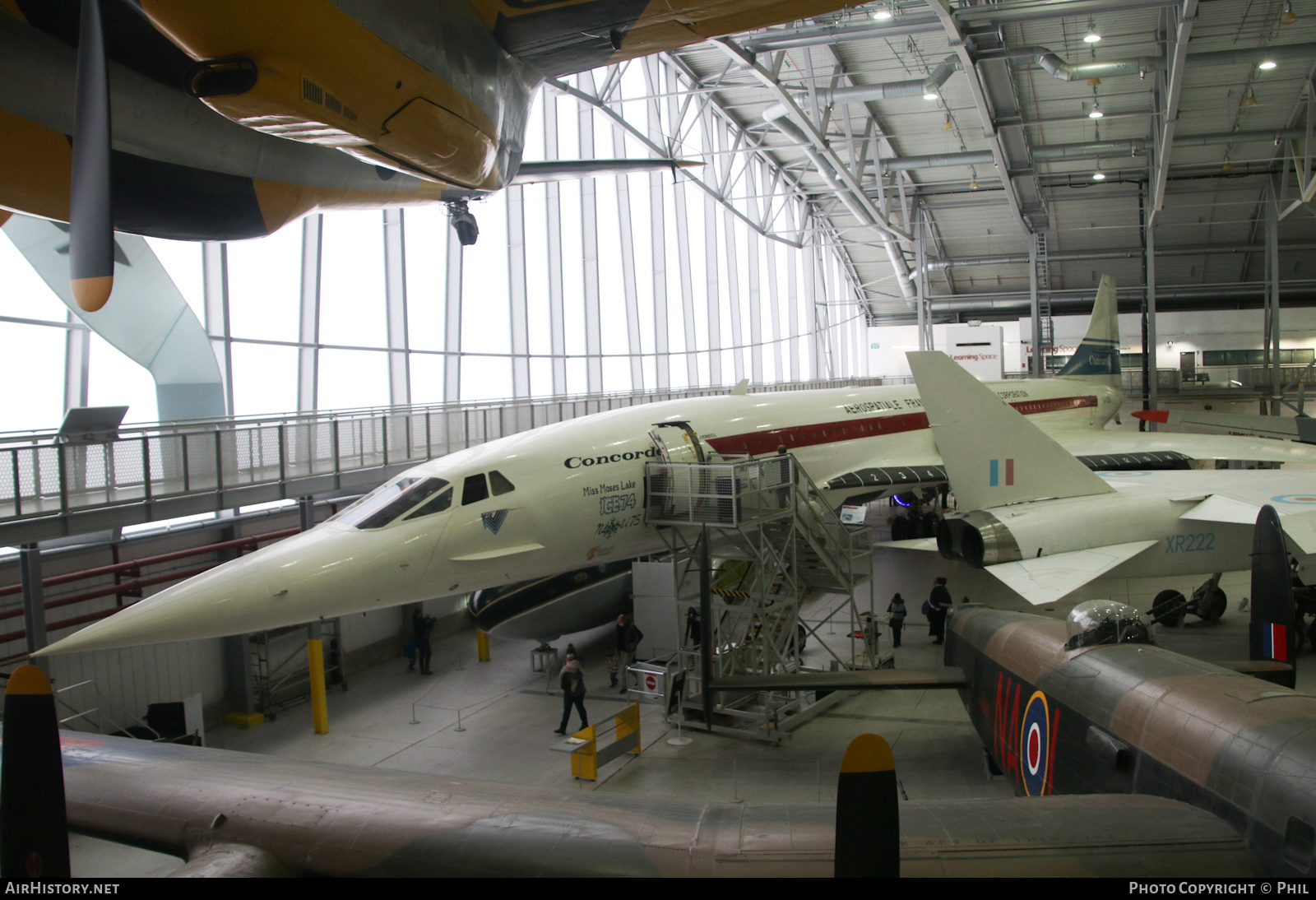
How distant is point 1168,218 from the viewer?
41.8 metres

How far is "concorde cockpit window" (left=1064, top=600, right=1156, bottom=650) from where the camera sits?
7391mm

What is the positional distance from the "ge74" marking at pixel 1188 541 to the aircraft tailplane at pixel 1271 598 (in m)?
3.00

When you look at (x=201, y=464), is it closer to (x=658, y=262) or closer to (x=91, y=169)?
(x=91, y=169)

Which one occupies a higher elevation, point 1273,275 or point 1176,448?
point 1273,275

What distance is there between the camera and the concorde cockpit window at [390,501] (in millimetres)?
10188

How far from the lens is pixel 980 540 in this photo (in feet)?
40.5

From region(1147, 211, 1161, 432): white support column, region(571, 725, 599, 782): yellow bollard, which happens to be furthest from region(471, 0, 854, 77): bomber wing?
region(1147, 211, 1161, 432): white support column

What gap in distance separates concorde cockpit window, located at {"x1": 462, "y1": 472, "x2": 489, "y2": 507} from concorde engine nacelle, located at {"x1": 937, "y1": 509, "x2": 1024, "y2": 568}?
7343mm

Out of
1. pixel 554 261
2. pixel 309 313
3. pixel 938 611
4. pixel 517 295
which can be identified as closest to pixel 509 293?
pixel 517 295

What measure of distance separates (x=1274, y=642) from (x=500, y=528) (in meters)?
9.40

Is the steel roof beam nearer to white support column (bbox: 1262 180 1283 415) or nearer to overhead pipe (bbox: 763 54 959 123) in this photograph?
overhead pipe (bbox: 763 54 959 123)

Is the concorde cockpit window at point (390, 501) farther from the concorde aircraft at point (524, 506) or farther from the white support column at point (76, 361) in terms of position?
the white support column at point (76, 361)

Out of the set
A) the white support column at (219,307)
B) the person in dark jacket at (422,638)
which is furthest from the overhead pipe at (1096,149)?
the person in dark jacket at (422,638)
